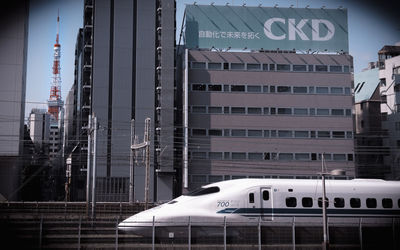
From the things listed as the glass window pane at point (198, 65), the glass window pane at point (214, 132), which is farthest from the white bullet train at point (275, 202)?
the glass window pane at point (198, 65)

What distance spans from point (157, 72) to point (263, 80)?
14.4 meters

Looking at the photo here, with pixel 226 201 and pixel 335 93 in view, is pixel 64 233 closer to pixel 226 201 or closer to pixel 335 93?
pixel 226 201

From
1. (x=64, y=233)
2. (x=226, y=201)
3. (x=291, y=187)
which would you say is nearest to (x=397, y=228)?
(x=291, y=187)

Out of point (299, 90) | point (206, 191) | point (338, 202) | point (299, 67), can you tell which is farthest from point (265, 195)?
point (299, 67)

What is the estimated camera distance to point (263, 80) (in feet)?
222

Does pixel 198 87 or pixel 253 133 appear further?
pixel 198 87

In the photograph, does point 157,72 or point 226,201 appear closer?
point 226,201

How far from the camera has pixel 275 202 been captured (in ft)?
82.5

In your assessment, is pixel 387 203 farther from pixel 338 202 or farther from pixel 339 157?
pixel 339 157

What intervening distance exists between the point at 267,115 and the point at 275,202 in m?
42.6

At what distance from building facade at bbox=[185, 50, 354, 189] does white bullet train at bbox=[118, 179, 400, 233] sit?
3806 centimetres

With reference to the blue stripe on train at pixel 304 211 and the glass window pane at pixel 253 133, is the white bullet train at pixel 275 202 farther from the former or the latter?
the glass window pane at pixel 253 133

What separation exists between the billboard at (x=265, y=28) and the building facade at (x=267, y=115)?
1.38 m

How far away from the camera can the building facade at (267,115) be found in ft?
215
